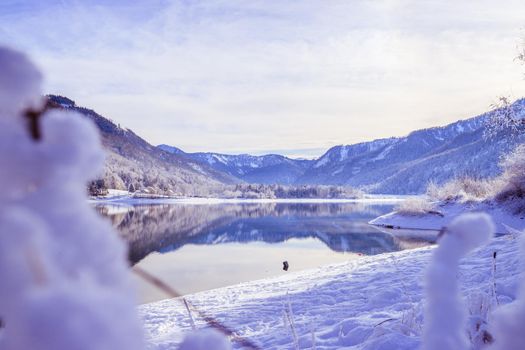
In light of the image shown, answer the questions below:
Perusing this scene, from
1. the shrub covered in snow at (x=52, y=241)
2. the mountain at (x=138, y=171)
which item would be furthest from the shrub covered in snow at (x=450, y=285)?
the mountain at (x=138, y=171)

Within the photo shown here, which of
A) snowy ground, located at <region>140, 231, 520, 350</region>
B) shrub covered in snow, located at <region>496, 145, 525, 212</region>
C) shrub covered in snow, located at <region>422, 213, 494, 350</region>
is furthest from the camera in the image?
shrub covered in snow, located at <region>496, 145, 525, 212</region>

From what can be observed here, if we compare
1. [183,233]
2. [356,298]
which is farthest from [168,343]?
[183,233]

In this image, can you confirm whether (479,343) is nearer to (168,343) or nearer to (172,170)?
(168,343)

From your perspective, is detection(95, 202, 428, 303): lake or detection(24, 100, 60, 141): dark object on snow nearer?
detection(24, 100, 60, 141): dark object on snow

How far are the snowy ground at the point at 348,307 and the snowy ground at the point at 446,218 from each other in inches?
469

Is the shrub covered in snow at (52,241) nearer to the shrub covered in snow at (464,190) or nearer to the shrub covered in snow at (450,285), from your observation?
the shrub covered in snow at (450,285)

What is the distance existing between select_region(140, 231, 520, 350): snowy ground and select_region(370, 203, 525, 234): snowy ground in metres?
11.9

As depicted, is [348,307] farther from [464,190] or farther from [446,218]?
[464,190]

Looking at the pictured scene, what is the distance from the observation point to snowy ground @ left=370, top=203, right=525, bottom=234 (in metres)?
21.1

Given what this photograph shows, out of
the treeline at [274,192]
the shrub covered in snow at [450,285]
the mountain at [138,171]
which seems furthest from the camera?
the treeline at [274,192]

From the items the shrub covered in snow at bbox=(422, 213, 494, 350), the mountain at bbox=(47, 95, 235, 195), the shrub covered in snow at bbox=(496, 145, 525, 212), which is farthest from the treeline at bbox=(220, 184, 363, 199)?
the shrub covered in snow at bbox=(422, 213, 494, 350)

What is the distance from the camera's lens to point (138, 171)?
12406 centimetres

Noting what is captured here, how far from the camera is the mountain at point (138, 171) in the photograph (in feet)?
340

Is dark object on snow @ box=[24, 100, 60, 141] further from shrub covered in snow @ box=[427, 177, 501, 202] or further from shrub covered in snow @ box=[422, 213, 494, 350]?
shrub covered in snow @ box=[427, 177, 501, 202]
